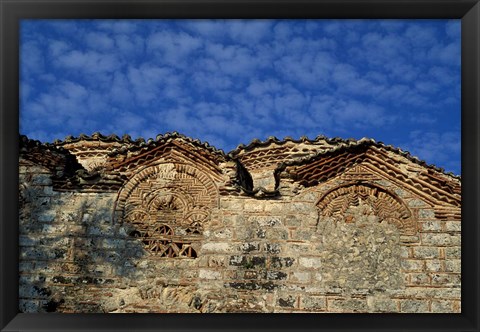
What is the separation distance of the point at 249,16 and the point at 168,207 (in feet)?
6.69

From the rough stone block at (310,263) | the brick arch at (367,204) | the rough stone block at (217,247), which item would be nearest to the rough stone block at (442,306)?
the brick arch at (367,204)

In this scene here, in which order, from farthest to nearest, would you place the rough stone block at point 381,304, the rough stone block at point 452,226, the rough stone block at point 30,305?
the rough stone block at point 452,226 < the rough stone block at point 381,304 < the rough stone block at point 30,305

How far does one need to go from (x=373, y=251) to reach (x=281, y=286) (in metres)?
0.81

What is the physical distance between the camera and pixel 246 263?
16.6 feet

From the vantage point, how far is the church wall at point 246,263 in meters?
4.97

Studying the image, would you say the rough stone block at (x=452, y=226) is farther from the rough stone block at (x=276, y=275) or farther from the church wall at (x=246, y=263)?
the rough stone block at (x=276, y=275)

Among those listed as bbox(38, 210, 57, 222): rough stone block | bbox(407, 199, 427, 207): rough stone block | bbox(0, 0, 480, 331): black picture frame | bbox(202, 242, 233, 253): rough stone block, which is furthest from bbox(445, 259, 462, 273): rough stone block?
bbox(38, 210, 57, 222): rough stone block

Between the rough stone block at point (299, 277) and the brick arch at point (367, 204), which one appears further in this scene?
the brick arch at point (367, 204)

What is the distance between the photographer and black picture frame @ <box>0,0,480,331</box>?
3.69m

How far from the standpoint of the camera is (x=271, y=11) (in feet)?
12.3

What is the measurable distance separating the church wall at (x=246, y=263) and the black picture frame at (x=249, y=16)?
3.92ft

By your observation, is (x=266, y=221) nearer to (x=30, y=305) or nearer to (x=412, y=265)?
(x=412, y=265)

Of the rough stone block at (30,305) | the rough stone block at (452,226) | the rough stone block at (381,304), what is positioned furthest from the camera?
the rough stone block at (452,226)
